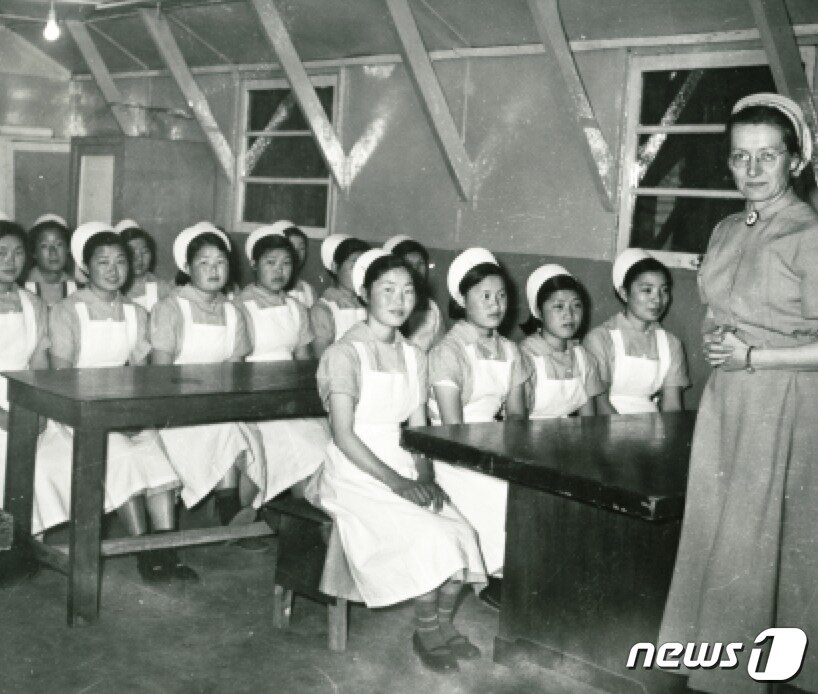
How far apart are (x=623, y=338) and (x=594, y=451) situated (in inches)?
70.4

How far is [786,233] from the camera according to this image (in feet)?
7.88

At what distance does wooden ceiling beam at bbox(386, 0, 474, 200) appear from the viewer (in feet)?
19.3

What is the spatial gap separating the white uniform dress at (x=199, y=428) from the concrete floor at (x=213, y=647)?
0.47 metres

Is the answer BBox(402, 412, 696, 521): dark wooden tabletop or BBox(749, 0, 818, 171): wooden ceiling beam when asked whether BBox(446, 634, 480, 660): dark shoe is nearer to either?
BBox(402, 412, 696, 521): dark wooden tabletop

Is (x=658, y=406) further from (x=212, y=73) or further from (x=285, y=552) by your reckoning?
(x=212, y=73)

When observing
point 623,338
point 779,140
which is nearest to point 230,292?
point 623,338

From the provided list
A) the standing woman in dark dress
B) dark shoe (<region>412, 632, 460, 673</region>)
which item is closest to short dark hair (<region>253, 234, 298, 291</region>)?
dark shoe (<region>412, 632, 460, 673</region>)

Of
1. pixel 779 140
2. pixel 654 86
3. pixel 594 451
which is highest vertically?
pixel 654 86

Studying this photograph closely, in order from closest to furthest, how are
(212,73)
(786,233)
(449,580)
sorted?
(786,233) < (449,580) < (212,73)

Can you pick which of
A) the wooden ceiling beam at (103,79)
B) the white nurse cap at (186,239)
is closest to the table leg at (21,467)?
the white nurse cap at (186,239)

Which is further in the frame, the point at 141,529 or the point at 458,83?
the point at 458,83

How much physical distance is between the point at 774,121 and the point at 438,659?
79.1 inches

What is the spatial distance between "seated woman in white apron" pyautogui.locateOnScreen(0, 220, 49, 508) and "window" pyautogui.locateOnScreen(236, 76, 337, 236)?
9.81 ft

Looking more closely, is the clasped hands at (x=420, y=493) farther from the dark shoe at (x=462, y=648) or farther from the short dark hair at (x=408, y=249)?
the short dark hair at (x=408, y=249)
